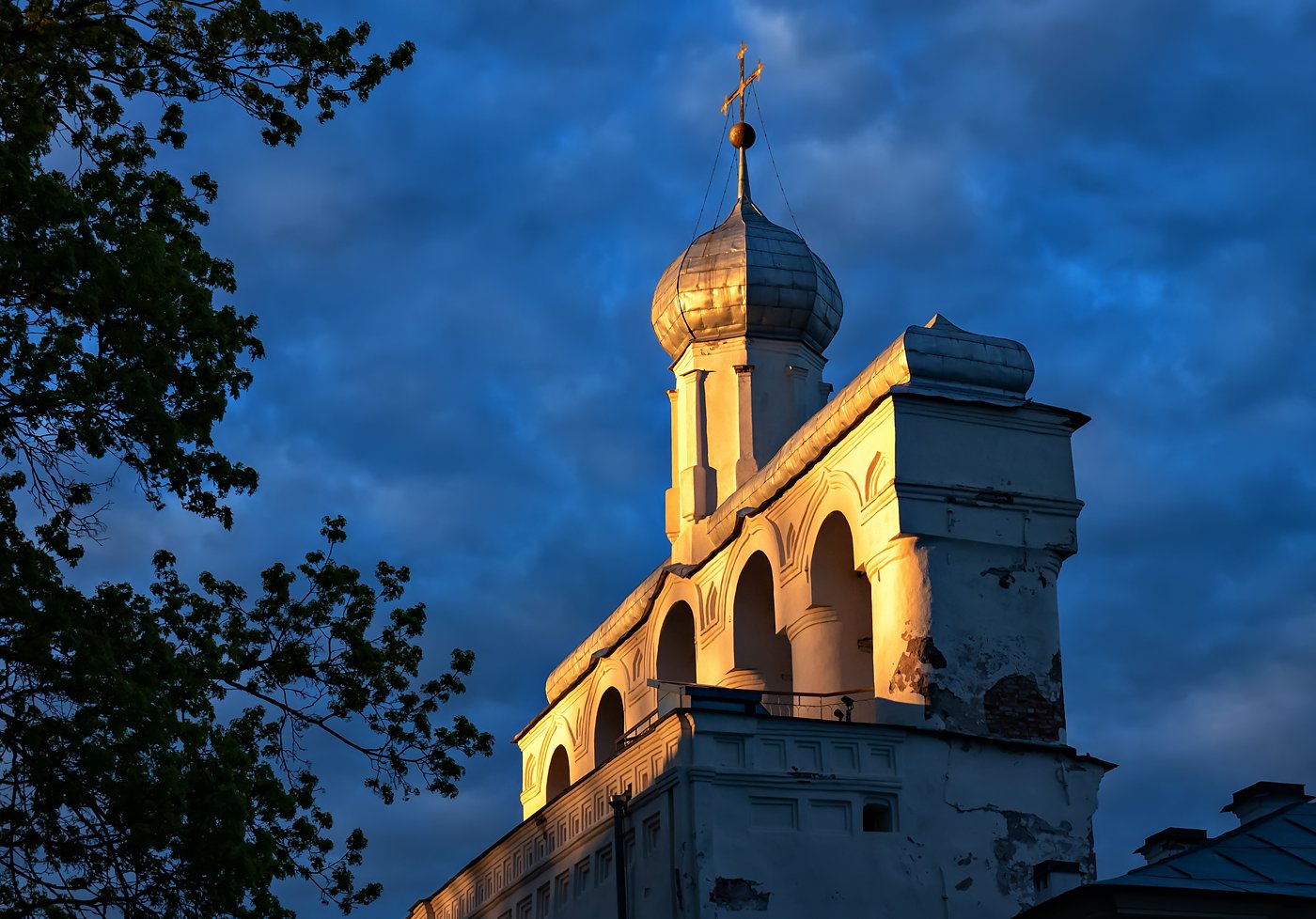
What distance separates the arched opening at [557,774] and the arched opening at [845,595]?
9.46m

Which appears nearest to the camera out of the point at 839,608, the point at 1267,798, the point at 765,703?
the point at 1267,798

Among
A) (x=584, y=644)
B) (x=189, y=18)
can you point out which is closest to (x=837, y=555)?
(x=584, y=644)

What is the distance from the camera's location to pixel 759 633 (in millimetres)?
24625

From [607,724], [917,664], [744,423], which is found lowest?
[917,664]

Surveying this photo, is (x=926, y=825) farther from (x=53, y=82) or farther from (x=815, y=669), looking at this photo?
(x=53, y=82)

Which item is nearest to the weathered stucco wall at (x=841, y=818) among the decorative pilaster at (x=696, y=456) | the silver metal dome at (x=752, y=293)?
the decorative pilaster at (x=696, y=456)

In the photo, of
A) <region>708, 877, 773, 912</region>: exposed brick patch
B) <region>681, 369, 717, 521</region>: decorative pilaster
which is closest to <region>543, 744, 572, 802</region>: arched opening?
<region>681, 369, 717, 521</region>: decorative pilaster

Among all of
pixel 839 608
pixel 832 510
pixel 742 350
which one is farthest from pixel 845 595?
pixel 742 350

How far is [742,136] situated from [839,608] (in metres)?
10.0

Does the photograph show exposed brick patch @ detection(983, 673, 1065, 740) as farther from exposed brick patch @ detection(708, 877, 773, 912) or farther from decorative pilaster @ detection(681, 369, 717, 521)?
decorative pilaster @ detection(681, 369, 717, 521)

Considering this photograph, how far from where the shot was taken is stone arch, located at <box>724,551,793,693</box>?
24.3m

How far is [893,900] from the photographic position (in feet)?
63.8

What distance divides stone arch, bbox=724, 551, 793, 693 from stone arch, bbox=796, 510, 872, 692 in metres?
1.45

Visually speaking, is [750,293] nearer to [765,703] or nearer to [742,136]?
[742,136]
